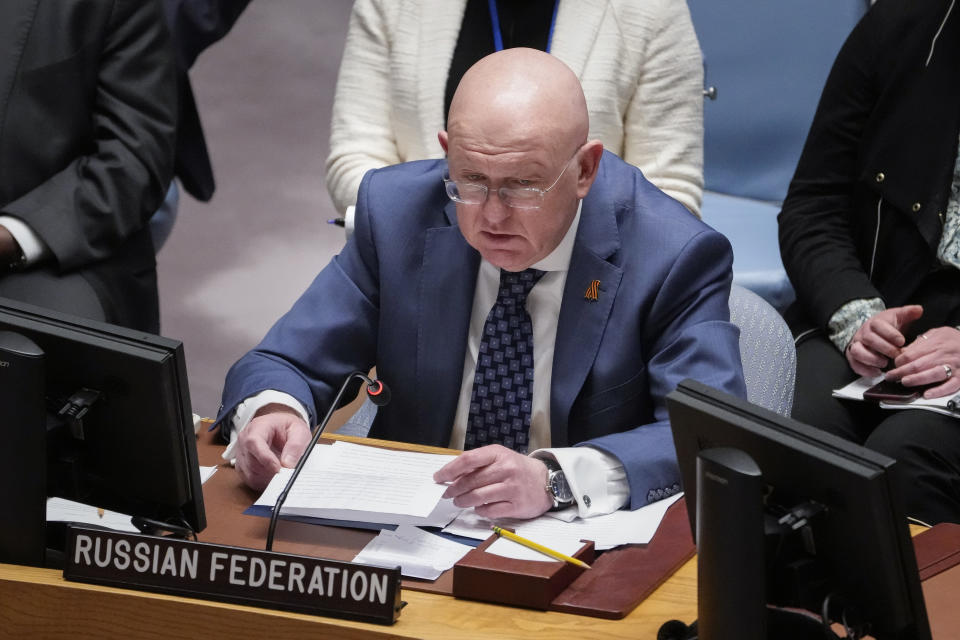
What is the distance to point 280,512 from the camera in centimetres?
192

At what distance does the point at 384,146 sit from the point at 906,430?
139cm

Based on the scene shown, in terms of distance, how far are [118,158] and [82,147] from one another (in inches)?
5.5

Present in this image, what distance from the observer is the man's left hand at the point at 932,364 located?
9.09 feet

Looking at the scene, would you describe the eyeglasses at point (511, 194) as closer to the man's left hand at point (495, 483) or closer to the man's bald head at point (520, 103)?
the man's bald head at point (520, 103)

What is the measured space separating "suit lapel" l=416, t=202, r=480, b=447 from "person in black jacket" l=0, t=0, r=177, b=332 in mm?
1105

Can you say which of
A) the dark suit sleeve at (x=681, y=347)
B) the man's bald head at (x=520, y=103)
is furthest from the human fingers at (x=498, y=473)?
the man's bald head at (x=520, y=103)

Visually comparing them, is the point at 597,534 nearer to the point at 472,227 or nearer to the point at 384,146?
the point at 472,227

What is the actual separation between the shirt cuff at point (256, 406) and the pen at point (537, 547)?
533 millimetres

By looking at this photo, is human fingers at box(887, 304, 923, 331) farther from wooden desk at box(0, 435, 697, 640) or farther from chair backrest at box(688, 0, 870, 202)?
wooden desk at box(0, 435, 697, 640)

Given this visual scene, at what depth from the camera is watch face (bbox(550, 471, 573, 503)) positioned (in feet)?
6.23

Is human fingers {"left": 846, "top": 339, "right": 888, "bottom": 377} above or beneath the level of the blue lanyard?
beneath

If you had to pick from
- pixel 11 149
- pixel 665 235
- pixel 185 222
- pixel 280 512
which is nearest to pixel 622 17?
pixel 665 235

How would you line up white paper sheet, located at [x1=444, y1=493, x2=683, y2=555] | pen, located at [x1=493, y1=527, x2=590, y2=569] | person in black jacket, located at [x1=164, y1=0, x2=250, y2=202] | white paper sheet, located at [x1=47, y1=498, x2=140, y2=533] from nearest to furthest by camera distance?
pen, located at [x1=493, y1=527, x2=590, y2=569] → white paper sheet, located at [x1=444, y1=493, x2=683, y2=555] → white paper sheet, located at [x1=47, y1=498, x2=140, y2=533] → person in black jacket, located at [x1=164, y1=0, x2=250, y2=202]

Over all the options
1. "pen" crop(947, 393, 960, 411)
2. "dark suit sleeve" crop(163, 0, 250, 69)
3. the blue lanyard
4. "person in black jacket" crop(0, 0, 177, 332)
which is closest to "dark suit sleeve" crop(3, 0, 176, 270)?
"person in black jacket" crop(0, 0, 177, 332)
